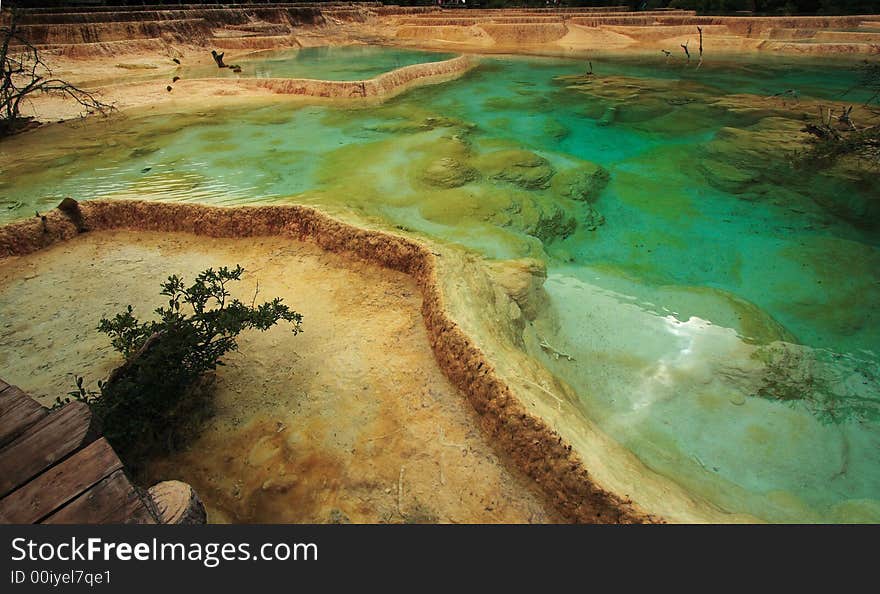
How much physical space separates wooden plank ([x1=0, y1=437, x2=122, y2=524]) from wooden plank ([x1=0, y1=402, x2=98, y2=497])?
59 mm

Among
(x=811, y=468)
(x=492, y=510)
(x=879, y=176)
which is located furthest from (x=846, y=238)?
(x=492, y=510)

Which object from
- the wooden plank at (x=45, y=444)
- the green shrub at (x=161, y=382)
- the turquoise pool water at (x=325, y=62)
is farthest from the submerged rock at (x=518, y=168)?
the turquoise pool water at (x=325, y=62)

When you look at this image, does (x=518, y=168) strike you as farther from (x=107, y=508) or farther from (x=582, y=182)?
(x=107, y=508)

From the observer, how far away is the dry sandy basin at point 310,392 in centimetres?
262

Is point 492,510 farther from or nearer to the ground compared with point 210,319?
nearer to the ground

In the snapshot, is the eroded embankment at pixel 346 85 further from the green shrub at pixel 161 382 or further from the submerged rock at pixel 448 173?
the green shrub at pixel 161 382

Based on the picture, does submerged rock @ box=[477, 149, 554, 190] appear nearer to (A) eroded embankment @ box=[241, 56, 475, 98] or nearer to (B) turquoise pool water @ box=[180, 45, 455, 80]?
(A) eroded embankment @ box=[241, 56, 475, 98]

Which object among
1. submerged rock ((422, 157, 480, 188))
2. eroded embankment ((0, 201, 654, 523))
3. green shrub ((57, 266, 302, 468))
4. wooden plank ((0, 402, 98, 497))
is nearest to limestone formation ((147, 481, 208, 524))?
wooden plank ((0, 402, 98, 497))

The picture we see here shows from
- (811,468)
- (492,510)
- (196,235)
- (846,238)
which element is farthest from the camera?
(846,238)

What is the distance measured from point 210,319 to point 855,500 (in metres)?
4.78

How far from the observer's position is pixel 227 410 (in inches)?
125

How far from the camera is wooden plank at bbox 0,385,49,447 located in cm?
192

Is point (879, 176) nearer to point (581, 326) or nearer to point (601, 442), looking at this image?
point (581, 326)

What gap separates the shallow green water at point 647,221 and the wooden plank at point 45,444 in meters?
3.35
